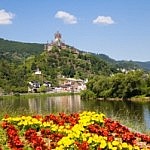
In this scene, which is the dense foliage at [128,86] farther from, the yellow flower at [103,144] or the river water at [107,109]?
the yellow flower at [103,144]

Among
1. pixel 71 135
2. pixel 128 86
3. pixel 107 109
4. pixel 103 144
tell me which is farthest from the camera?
pixel 128 86

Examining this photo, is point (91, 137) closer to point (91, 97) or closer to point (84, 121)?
point (84, 121)

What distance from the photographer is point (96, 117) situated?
12891 mm

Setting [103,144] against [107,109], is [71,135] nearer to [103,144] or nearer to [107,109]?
[103,144]

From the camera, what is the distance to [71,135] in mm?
9625

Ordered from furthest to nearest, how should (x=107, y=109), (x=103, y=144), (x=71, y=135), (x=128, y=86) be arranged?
(x=128, y=86)
(x=107, y=109)
(x=71, y=135)
(x=103, y=144)

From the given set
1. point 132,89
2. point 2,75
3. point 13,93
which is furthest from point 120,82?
point 2,75

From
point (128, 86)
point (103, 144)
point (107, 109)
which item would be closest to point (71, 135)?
point (103, 144)

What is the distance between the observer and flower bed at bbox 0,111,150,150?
29.2 feet

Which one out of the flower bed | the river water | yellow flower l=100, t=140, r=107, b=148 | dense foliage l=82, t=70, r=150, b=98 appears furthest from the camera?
dense foliage l=82, t=70, r=150, b=98

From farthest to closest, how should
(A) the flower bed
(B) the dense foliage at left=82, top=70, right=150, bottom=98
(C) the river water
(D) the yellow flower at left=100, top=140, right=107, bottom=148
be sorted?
(B) the dense foliage at left=82, top=70, right=150, bottom=98 → (C) the river water → (A) the flower bed → (D) the yellow flower at left=100, top=140, right=107, bottom=148

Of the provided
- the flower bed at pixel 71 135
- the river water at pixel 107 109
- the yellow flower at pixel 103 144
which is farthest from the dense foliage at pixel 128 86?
the yellow flower at pixel 103 144

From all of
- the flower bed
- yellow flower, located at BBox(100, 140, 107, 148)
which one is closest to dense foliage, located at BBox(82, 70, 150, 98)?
the flower bed

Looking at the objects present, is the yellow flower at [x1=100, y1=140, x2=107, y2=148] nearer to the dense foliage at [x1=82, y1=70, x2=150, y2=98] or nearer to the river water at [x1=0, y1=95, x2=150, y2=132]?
the river water at [x1=0, y1=95, x2=150, y2=132]
